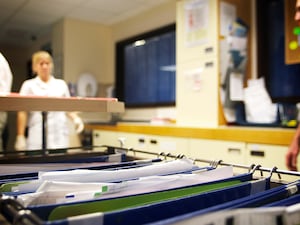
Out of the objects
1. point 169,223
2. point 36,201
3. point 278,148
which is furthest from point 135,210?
point 278,148

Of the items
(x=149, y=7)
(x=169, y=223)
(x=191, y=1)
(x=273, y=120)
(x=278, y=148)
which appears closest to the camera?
(x=169, y=223)

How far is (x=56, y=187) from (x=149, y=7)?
325cm

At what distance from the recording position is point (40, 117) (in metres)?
2.27

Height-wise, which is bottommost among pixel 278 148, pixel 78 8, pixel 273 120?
pixel 278 148

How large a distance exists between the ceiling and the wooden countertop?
1.42 meters

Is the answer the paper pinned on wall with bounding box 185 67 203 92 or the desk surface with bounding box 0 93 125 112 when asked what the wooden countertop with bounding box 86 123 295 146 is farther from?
the desk surface with bounding box 0 93 125 112

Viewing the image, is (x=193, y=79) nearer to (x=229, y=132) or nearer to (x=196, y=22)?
(x=196, y=22)

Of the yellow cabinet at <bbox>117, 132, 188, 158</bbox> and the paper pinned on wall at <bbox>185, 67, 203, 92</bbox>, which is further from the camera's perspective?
the paper pinned on wall at <bbox>185, 67, 203, 92</bbox>

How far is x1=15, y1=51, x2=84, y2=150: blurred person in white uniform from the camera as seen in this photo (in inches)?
61.3

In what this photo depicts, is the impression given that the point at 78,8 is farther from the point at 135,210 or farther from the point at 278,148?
the point at 135,210

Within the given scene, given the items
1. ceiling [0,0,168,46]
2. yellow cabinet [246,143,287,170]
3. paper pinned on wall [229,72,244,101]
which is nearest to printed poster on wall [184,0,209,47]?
paper pinned on wall [229,72,244,101]

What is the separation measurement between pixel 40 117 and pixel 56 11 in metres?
1.83

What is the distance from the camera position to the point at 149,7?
3.51 meters

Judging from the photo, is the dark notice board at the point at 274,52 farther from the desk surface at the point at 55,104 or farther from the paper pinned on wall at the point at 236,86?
the desk surface at the point at 55,104
